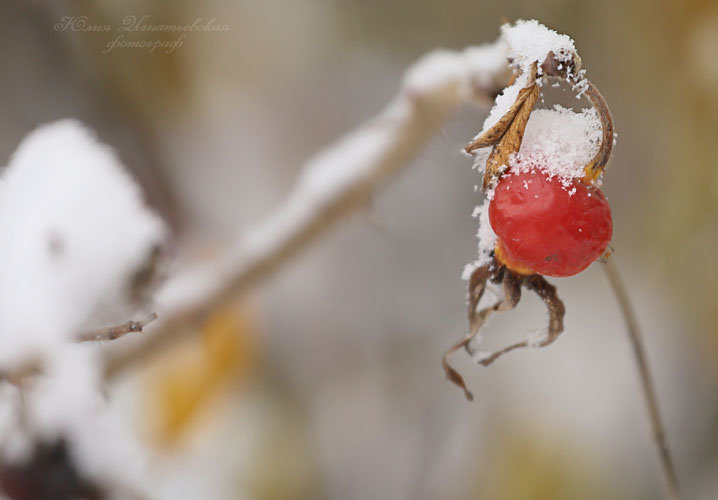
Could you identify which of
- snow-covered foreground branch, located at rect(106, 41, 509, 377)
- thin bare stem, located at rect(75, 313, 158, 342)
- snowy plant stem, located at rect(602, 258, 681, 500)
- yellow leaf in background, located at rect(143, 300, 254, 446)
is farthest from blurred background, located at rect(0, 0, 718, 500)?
thin bare stem, located at rect(75, 313, 158, 342)

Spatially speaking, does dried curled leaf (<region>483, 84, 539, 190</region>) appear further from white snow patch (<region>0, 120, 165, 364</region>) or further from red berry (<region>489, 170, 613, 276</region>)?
white snow patch (<region>0, 120, 165, 364</region>)

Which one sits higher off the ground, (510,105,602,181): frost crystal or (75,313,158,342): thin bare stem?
(510,105,602,181): frost crystal

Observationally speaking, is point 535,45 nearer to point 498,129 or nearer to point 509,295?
point 498,129

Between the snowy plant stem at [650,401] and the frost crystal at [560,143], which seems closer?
the frost crystal at [560,143]

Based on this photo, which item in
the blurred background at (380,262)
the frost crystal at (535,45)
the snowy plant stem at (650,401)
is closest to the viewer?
the frost crystal at (535,45)

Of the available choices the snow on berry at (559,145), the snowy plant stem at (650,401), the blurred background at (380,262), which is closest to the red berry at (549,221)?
the snow on berry at (559,145)

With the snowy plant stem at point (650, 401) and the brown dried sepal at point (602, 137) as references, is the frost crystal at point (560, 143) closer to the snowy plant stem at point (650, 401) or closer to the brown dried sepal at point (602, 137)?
the brown dried sepal at point (602, 137)

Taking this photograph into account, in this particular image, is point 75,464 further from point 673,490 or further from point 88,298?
point 673,490
